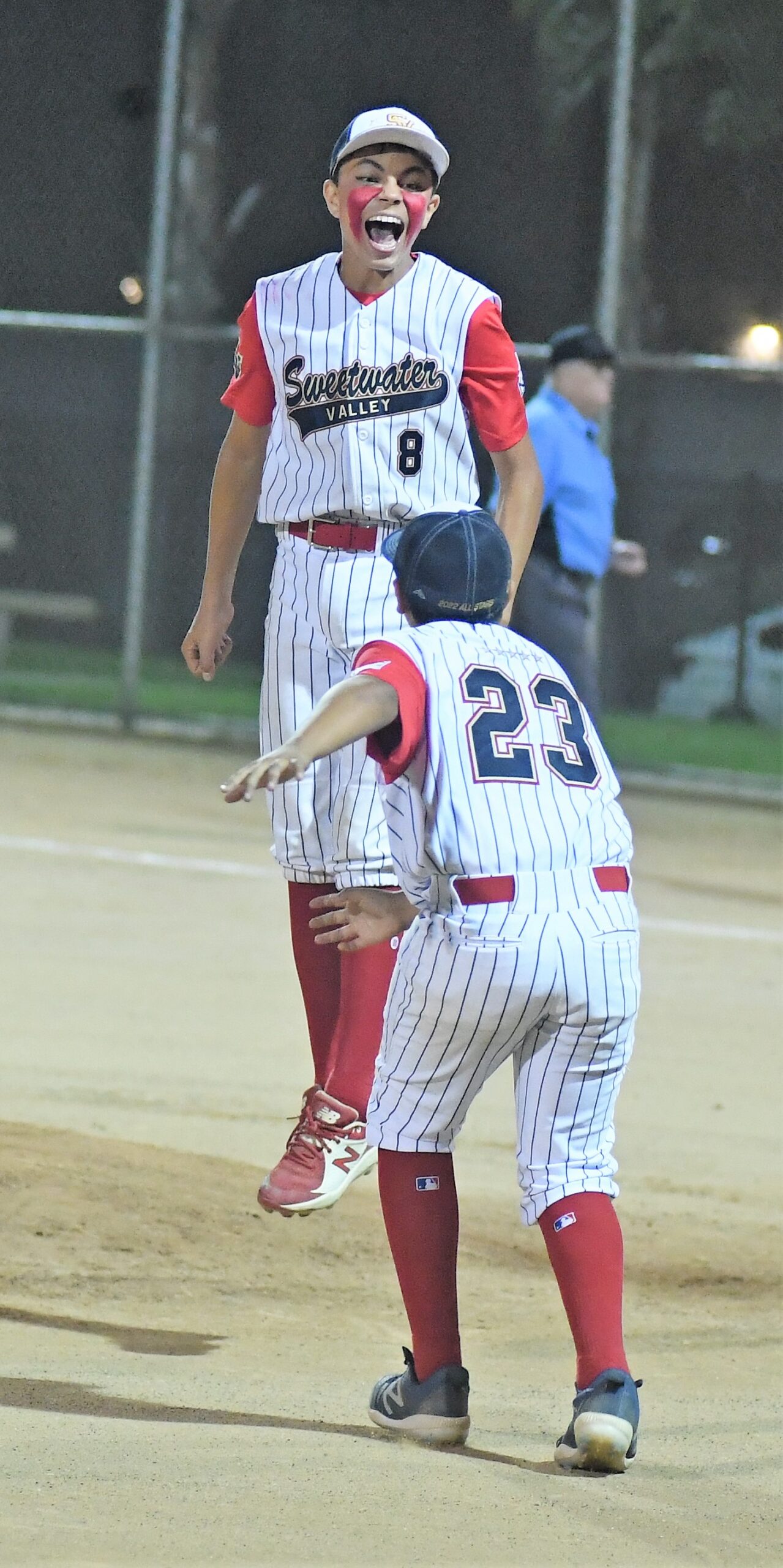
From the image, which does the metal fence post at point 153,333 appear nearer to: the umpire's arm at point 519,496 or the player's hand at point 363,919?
the umpire's arm at point 519,496

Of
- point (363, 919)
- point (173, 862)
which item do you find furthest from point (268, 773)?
point (173, 862)

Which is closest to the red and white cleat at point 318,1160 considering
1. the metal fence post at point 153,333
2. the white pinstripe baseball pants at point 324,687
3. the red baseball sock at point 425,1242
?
the white pinstripe baseball pants at point 324,687

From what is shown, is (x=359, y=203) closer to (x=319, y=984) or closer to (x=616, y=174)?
(x=319, y=984)

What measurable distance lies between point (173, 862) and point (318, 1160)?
5189mm

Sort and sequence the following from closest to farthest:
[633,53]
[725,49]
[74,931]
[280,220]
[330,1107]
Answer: [330,1107] < [74,931] < [633,53] < [725,49] < [280,220]

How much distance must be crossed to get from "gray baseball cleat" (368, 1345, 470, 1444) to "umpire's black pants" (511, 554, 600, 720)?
15.9ft

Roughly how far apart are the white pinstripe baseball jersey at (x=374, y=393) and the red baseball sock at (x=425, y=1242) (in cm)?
122

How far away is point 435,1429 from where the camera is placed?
318 cm

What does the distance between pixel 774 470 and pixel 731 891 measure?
4.20 m

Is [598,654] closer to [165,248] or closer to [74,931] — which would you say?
[165,248]

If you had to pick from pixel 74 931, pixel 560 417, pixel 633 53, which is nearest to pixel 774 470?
pixel 633 53

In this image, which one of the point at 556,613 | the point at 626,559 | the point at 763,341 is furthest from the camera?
the point at 763,341

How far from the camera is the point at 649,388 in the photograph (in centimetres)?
1315

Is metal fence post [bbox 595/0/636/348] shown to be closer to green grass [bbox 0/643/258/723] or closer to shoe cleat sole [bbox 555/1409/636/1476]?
green grass [bbox 0/643/258/723]
